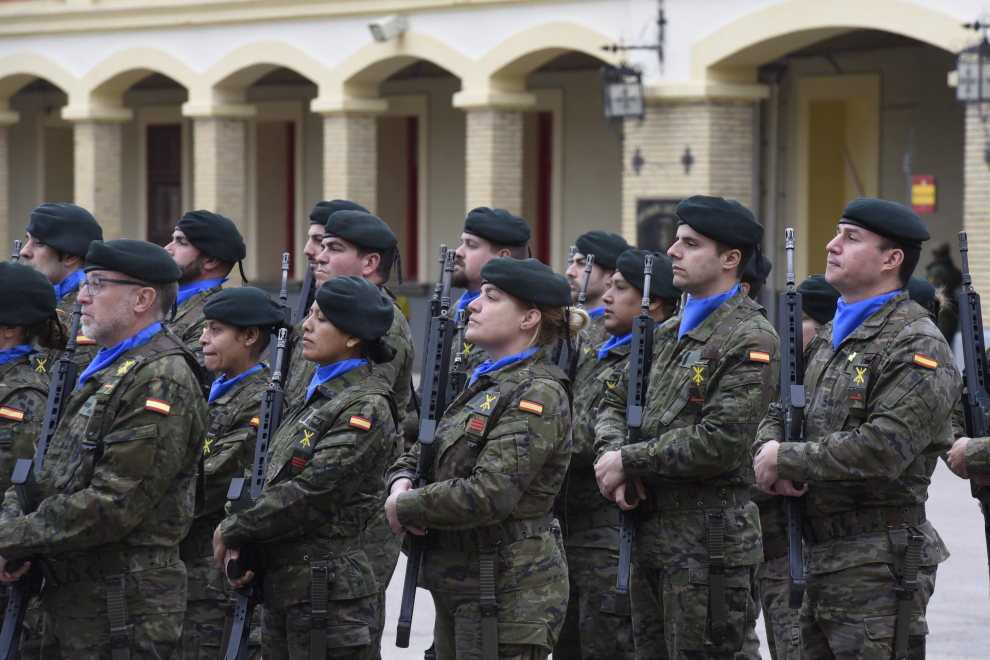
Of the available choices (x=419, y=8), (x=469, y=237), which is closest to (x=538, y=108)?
(x=419, y=8)

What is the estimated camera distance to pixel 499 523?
4262mm

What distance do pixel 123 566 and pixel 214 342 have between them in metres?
1.20

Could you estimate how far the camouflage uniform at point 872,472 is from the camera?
4.24m

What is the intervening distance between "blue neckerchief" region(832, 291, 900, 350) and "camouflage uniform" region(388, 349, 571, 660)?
98 centimetres

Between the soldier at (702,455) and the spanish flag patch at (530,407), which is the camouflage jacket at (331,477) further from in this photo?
the soldier at (702,455)

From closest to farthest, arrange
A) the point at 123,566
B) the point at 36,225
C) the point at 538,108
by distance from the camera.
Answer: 1. the point at 123,566
2. the point at 36,225
3. the point at 538,108

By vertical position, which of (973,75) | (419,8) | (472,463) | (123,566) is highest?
(419,8)

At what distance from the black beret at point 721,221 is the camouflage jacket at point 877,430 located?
1.78 ft

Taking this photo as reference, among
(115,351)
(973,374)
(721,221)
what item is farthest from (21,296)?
(973,374)

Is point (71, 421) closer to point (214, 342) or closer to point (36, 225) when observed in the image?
point (214, 342)

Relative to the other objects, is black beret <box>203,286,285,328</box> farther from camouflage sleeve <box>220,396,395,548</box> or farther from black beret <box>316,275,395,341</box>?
camouflage sleeve <box>220,396,395,548</box>

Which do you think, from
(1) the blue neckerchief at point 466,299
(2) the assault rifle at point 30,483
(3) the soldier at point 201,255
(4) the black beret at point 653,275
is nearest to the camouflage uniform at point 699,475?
(4) the black beret at point 653,275

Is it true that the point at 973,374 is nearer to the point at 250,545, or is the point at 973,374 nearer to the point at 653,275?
the point at 653,275

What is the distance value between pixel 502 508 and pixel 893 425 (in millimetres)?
1281
